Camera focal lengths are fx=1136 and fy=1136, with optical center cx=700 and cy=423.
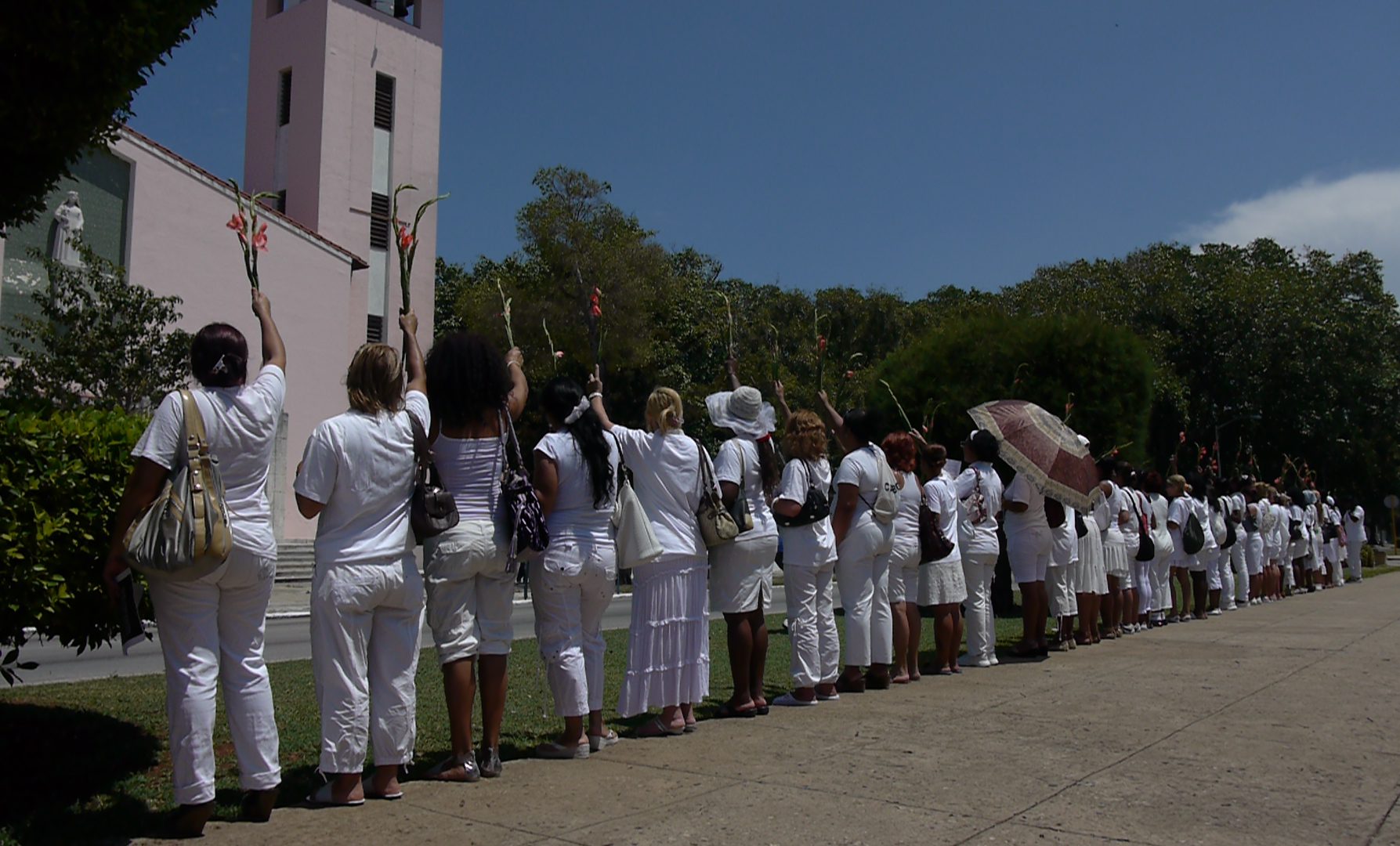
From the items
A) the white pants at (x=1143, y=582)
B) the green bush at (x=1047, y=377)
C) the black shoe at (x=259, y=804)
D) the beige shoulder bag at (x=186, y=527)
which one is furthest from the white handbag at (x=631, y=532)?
the green bush at (x=1047, y=377)

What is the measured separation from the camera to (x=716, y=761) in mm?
5527

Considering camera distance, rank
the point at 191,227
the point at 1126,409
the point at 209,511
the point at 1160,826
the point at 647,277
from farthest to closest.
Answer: the point at 647,277
the point at 191,227
the point at 1126,409
the point at 1160,826
the point at 209,511

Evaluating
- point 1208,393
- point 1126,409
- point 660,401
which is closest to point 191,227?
point 1126,409

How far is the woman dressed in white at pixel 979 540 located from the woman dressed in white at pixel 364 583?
5730mm

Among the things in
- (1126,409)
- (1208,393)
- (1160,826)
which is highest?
(1208,393)

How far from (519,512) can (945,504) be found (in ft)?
15.3

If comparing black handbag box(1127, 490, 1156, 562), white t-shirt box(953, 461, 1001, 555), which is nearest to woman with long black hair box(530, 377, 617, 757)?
white t-shirt box(953, 461, 1001, 555)

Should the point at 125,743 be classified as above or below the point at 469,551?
below

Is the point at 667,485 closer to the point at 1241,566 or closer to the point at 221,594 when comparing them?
the point at 221,594

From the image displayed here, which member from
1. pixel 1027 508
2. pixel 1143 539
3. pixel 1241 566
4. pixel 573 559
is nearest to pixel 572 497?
pixel 573 559

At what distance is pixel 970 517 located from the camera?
948 cm

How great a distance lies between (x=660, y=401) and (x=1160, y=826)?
10.9ft

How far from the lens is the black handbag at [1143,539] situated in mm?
13009

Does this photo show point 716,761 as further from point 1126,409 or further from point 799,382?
point 799,382
